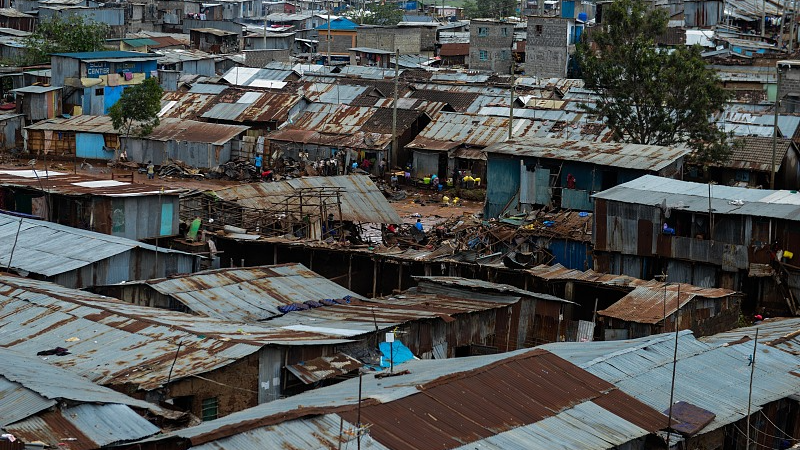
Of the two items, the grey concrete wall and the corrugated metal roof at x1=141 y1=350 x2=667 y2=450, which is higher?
the grey concrete wall

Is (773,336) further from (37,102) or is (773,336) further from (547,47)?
(547,47)

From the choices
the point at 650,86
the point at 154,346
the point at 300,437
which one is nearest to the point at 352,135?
the point at 650,86

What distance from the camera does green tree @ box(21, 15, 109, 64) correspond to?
165 feet

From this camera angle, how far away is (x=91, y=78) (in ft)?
151

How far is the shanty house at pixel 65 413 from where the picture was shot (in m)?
12.9

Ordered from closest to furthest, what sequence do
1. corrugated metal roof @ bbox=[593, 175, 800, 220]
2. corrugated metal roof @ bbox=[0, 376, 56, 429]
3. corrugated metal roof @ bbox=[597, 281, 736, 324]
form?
corrugated metal roof @ bbox=[0, 376, 56, 429] → corrugated metal roof @ bbox=[597, 281, 736, 324] → corrugated metal roof @ bbox=[593, 175, 800, 220]

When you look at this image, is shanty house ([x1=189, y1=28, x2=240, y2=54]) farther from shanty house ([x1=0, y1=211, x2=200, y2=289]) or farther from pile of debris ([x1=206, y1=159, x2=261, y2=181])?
shanty house ([x1=0, y1=211, x2=200, y2=289])

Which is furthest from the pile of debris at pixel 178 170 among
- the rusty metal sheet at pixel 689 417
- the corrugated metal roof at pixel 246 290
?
the rusty metal sheet at pixel 689 417

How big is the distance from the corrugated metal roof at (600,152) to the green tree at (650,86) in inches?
150

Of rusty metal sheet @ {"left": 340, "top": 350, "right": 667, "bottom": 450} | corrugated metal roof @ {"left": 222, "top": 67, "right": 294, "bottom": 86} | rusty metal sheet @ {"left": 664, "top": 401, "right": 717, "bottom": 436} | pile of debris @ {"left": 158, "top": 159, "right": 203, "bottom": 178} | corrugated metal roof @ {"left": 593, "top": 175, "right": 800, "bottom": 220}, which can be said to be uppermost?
corrugated metal roof @ {"left": 222, "top": 67, "right": 294, "bottom": 86}

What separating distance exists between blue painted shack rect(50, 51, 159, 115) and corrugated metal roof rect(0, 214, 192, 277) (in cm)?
2227

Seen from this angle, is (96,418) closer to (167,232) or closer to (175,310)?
(175,310)

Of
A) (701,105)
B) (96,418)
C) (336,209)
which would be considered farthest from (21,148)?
(96,418)

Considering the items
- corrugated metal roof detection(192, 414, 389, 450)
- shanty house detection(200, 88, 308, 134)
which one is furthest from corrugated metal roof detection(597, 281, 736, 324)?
shanty house detection(200, 88, 308, 134)
